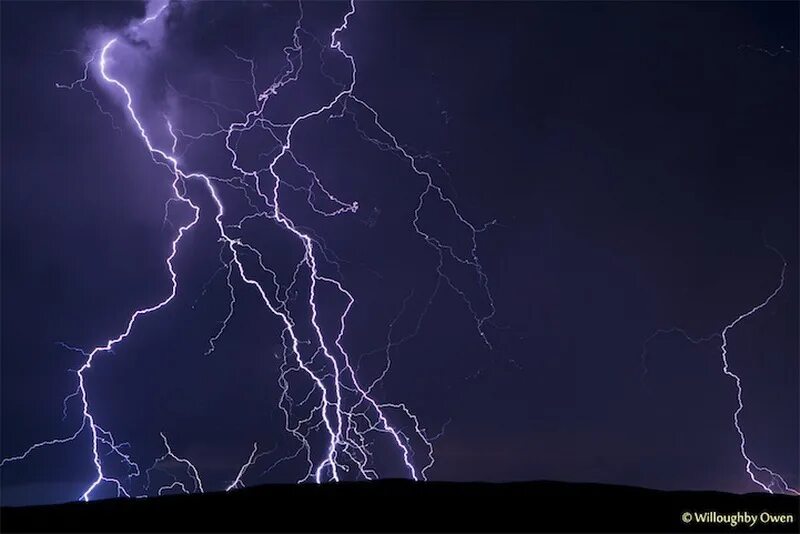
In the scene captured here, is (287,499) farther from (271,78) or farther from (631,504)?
(271,78)

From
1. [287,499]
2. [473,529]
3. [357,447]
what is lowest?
[473,529]

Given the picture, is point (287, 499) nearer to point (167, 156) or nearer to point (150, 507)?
point (150, 507)

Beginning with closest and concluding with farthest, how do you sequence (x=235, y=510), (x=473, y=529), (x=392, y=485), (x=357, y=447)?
Answer: (x=473, y=529) → (x=235, y=510) → (x=392, y=485) → (x=357, y=447)

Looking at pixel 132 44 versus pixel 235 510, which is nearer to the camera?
pixel 235 510

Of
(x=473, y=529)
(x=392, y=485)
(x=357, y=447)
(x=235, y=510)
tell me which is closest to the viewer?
(x=473, y=529)

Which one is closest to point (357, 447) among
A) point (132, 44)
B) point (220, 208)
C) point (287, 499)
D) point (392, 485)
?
point (392, 485)

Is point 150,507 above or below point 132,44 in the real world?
below
